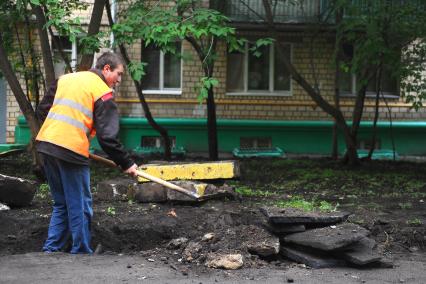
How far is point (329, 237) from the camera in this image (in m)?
5.01

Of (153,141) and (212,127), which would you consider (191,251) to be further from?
(153,141)

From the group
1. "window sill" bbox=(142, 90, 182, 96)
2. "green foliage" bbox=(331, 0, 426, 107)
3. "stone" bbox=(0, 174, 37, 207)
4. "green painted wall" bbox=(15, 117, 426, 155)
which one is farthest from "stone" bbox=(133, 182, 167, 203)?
"window sill" bbox=(142, 90, 182, 96)

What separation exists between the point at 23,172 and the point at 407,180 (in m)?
6.52

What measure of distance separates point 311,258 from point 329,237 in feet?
0.73

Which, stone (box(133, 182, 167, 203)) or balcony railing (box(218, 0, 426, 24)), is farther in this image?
balcony railing (box(218, 0, 426, 24))

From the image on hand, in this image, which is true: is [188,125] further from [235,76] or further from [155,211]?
[155,211]

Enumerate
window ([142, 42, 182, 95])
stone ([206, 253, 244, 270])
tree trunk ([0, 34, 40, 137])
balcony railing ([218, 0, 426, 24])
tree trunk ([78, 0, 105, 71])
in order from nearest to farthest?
stone ([206, 253, 244, 270])
tree trunk ([0, 34, 40, 137])
tree trunk ([78, 0, 105, 71])
balcony railing ([218, 0, 426, 24])
window ([142, 42, 182, 95])

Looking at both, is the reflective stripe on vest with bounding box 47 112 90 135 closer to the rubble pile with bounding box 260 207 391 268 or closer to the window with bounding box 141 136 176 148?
the rubble pile with bounding box 260 207 391 268

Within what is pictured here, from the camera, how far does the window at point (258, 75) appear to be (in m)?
16.6

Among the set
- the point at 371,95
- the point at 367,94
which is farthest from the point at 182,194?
the point at 371,95

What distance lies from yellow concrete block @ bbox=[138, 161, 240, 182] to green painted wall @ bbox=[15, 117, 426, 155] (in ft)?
29.9

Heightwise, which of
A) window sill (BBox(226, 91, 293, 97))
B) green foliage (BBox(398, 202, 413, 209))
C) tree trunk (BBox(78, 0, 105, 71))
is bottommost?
green foliage (BBox(398, 202, 413, 209))

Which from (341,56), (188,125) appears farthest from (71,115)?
(188,125)

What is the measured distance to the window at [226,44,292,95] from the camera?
54.5 ft
